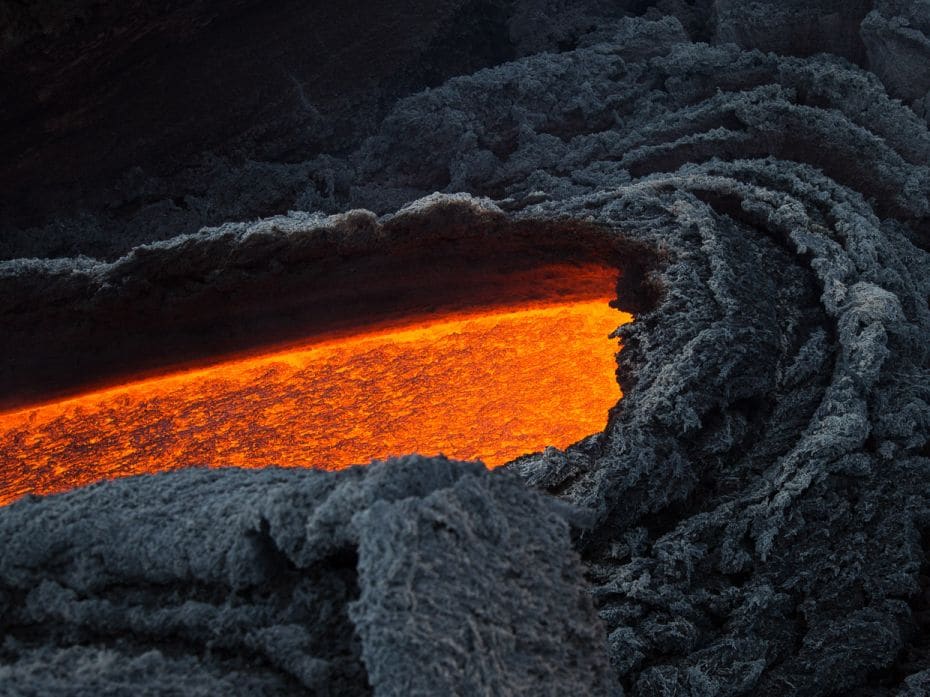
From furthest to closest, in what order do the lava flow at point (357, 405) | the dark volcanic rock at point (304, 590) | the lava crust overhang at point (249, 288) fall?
the lava crust overhang at point (249, 288) → the lava flow at point (357, 405) → the dark volcanic rock at point (304, 590)

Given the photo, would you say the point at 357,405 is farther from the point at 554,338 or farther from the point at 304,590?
the point at 304,590

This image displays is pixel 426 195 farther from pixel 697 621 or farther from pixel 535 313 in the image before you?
pixel 697 621

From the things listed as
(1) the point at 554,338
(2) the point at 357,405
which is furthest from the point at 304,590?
(1) the point at 554,338

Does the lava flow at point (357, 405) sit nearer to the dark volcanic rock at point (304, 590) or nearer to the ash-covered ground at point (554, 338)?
the ash-covered ground at point (554, 338)

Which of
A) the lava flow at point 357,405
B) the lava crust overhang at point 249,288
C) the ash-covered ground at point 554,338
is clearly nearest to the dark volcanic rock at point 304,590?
the ash-covered ground at point 554,338

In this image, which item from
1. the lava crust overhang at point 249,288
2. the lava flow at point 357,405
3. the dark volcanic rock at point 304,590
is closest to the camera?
the dark volcanic rock at point 304,590

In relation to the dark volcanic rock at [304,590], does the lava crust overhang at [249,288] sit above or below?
above

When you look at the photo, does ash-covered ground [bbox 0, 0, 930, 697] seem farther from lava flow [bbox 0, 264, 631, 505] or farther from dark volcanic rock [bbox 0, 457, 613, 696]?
lava flow [bbox 0, 264, 631, 505]

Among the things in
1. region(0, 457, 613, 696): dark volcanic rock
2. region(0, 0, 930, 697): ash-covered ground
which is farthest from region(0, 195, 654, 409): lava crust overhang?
region(0, 457, 613, 696): dark volcanic rock
